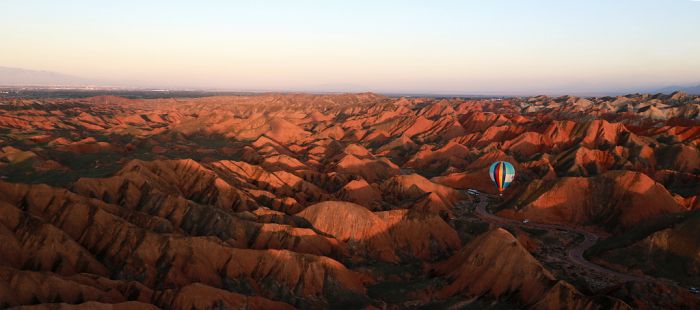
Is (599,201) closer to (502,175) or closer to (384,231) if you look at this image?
(502,175)

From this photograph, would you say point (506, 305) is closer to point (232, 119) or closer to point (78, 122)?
point (232, 119)

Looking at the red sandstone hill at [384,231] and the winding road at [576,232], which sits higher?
the red sandstone hill at [384,231]

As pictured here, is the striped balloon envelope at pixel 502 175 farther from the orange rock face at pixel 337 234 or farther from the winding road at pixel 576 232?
the winding road at pixel 576 232

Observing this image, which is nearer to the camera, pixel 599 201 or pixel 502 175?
pixel 599 201

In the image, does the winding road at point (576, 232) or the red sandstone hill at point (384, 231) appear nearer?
the winding road at point (576, 232)

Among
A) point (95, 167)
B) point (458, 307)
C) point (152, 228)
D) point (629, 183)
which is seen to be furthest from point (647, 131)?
point (95, 167)

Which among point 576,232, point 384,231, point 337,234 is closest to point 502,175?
point 576,232

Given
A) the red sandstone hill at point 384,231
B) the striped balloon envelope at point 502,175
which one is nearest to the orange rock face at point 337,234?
the red sandstone hill at point 384,231

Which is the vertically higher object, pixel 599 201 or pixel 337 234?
pixel 599 201
